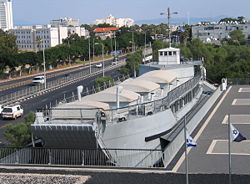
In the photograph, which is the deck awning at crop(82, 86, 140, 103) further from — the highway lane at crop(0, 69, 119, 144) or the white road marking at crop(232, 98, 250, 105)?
the highway lane at crop(0, 69, 119, 144)

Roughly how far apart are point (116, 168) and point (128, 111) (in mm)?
6538

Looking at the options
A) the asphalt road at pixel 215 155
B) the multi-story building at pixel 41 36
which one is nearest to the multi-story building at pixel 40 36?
the multi-story building at pixel 41 36

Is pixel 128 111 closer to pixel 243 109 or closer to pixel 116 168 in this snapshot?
pixel 116 168

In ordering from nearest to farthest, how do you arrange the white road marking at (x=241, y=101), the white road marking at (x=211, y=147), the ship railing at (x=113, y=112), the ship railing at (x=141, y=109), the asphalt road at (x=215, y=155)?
the asphalt road at (x=215, y=155) → the white road marking at (x=211, y=147) → the ship railing at (x=113, y=112) → the ship railing at (x=141, y=109) → the white road marking at (x=241, y=101)

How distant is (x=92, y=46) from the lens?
127875mm

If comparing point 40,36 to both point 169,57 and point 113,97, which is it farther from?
point 113,97

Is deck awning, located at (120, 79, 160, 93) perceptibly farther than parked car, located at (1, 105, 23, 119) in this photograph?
No

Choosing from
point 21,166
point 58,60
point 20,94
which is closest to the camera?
point 21,166

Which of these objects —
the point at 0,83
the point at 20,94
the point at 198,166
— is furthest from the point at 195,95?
the point at 0,83

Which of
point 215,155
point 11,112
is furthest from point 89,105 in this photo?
point 11,112

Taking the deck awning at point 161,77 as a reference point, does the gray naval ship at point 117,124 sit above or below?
below

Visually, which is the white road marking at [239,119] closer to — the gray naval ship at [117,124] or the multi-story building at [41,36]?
the gray naval ship at [117,124]

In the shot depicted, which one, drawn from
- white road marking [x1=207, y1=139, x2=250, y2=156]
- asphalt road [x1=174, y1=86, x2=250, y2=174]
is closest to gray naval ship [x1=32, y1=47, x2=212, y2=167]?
asphalt road [x1=174, y1=86, x2=250, y2=174]

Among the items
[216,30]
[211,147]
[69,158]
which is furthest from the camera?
[216,30]
